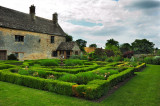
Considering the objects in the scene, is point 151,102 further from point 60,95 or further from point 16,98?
point 16,98

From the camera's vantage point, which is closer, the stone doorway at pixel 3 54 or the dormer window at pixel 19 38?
the stone doorway at pixel 3 54

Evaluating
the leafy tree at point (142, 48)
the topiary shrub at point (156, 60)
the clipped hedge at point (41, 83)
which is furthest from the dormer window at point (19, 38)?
the leafy tree at point (142, 48)

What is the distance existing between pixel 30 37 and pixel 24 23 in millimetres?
2600

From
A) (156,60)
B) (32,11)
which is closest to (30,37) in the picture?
(32,11)

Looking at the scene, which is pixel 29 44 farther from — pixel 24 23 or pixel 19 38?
pixel 24 23

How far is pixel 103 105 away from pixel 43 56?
73.5ft

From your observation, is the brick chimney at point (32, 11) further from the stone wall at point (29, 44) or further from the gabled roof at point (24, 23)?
the stone wall at point (29, 44)

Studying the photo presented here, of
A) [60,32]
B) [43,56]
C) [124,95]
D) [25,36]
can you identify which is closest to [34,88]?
[124,95]

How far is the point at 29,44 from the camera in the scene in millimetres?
22984

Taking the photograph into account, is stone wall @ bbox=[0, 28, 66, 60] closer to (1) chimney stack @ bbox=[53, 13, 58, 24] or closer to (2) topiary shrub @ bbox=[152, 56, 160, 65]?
(1) chimney stack @ bbox=[53, 13, 58, 24]

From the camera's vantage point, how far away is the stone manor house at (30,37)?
19.8 metres

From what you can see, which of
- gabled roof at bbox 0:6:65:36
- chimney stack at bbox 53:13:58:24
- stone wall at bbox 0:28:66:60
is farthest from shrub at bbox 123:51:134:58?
chimney stack at bbox 53:13:58:24

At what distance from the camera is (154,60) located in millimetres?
21625

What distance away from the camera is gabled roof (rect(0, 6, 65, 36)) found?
20277 millimetres
